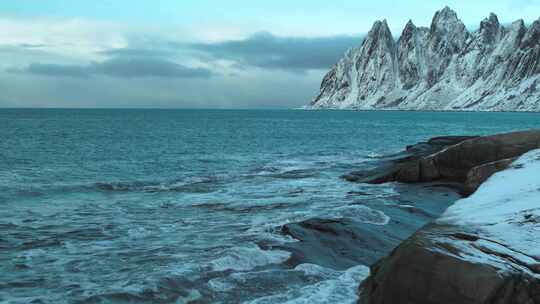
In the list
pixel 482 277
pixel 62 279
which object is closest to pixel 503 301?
pixel 482 277

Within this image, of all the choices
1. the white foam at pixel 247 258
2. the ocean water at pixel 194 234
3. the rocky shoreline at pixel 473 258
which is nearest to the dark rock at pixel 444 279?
the rocky shoreline at pixel 473 258

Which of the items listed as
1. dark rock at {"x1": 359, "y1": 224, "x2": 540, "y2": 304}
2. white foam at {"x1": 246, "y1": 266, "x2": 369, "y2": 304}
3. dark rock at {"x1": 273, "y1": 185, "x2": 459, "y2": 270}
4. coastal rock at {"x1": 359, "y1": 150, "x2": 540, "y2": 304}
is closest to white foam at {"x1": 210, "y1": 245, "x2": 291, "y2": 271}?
dark rock at {"x1": 273, "y1": 185, "x2": 459, "y2": 270}

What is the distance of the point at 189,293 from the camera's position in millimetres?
11141

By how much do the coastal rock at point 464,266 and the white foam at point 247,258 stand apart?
366 centimetres

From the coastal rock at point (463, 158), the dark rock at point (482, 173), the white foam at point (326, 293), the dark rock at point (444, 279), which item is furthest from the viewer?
the coastal rock at point (463, 158)

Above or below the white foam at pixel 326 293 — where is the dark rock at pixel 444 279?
above

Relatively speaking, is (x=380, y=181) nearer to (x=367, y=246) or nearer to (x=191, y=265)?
(x=367, y=246)

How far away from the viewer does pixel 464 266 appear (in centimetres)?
821

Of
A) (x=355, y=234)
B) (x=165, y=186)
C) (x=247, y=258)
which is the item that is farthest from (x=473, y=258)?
(x=165, y=186)

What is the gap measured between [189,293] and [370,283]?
3.80 m

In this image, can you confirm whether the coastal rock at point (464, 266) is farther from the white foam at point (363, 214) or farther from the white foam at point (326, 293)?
the white foam at point (363, 214)

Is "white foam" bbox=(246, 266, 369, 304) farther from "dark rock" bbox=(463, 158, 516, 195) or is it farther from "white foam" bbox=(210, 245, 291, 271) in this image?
"dark rock" bbox=(463, 158, 516, 195)

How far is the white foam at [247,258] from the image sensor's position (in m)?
12.9

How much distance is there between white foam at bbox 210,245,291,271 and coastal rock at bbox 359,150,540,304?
3665 millimetres
